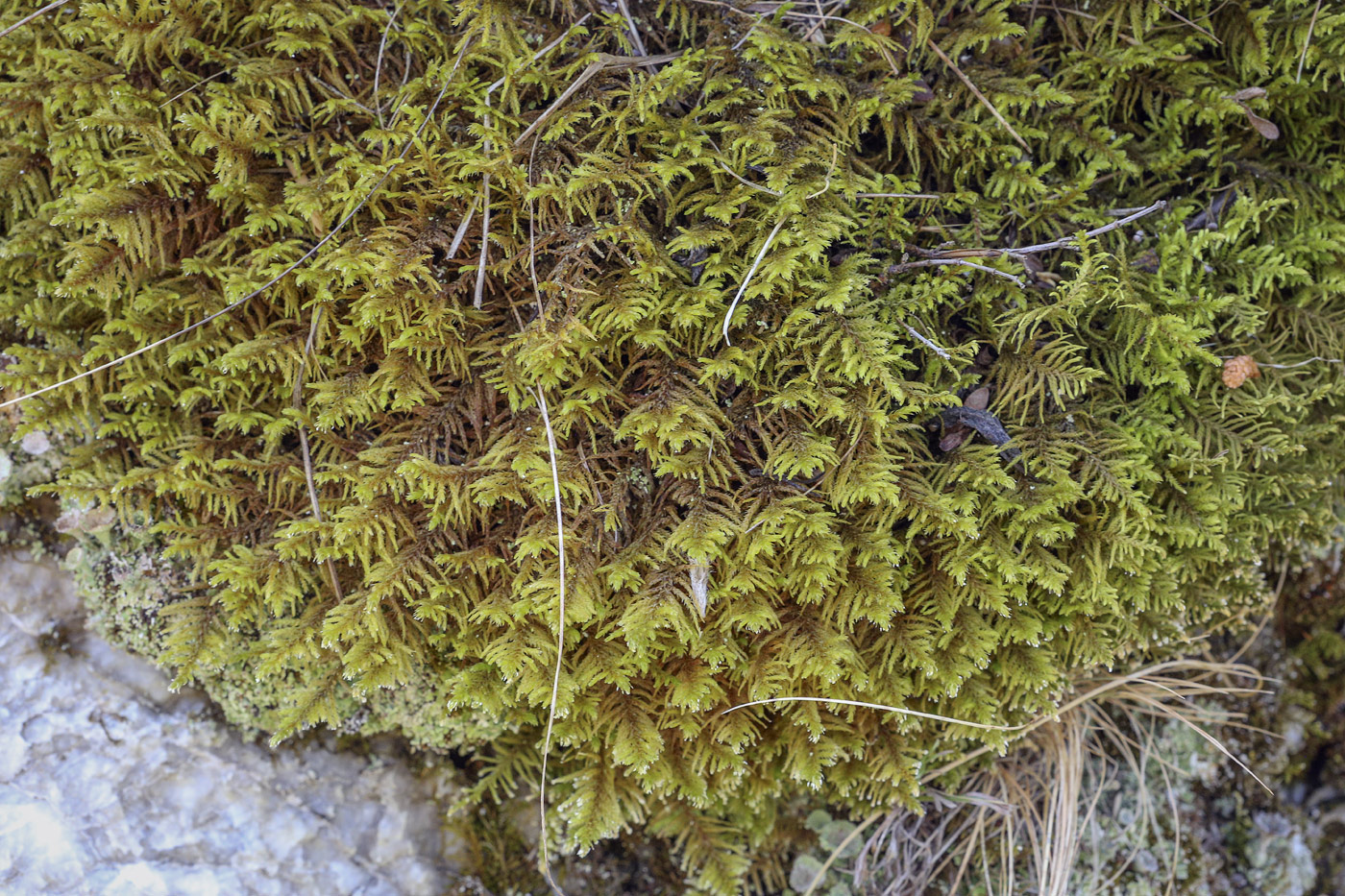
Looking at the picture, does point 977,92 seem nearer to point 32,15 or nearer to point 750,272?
point 750,272

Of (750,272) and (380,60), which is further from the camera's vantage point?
(380,60)

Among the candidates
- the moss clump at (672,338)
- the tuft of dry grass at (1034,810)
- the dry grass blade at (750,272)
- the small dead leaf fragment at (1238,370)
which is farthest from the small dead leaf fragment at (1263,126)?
the tuft of dry grass at (1034,810)

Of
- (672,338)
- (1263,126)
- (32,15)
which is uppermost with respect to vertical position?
(32,15)

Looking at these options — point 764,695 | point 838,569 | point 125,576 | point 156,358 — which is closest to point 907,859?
point 764,695

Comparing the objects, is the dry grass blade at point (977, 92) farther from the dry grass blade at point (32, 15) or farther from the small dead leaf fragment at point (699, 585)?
the dry grass blade at point (32, 15)

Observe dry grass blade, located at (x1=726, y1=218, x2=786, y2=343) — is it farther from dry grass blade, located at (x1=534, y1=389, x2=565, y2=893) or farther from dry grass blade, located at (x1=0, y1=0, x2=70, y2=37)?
dry grass blade, located at (x1=0, y1=0, x2=70, y2=37)

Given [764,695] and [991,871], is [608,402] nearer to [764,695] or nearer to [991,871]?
[764,695]

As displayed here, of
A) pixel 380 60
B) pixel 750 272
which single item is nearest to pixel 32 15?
pixel 380 60

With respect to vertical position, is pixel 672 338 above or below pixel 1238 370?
above
